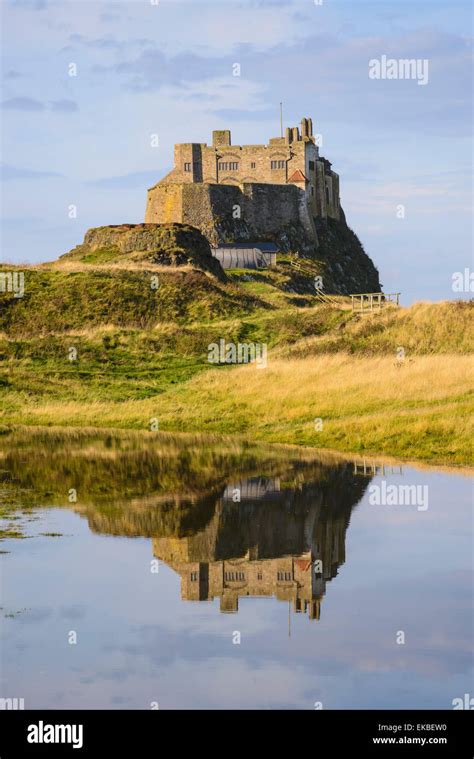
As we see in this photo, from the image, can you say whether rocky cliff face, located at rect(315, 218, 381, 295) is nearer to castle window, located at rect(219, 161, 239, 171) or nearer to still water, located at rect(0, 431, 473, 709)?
castle window, located at rect(219, 161, 239, 171)

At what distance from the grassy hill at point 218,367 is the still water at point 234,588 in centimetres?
651

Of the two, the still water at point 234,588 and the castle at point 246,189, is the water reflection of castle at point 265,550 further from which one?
the castle at point 246,189

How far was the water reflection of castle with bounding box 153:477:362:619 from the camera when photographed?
63.5 feet

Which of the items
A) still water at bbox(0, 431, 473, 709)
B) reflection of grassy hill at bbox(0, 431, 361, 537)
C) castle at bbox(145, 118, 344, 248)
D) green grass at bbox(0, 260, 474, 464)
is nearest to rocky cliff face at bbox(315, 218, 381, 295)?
castle at bbox(145, 118, 344, 248)

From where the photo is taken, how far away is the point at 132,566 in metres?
21.4

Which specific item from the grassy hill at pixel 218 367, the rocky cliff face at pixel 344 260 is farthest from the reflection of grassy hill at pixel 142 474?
the rocky cliff face at pixel 344 260

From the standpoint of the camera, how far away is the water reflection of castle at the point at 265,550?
762 inches

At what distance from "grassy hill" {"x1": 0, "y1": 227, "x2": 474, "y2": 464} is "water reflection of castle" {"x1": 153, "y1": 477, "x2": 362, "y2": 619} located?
7.36 meters

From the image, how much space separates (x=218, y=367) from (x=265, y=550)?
34461mm

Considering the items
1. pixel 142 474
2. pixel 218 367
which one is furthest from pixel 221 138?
pixel 142 474

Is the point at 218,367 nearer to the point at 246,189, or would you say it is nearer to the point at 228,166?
the point at 246,189

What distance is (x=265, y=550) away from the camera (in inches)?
854
